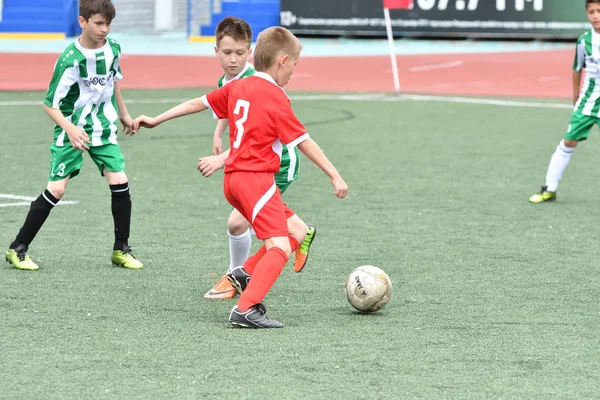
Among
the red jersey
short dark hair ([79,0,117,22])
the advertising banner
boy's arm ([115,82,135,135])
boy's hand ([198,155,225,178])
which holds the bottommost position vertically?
the advertising banner

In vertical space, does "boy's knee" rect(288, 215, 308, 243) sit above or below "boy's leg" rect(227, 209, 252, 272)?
above

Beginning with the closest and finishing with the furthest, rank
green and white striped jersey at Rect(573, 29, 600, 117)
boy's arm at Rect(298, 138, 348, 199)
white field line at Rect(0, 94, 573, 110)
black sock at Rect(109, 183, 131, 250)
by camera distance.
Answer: boy's arm at Rect(298, 138, 348, 199)
black sock at Rect(109, 183, 131, 250)
green and white striped jersey at Rect(573, 29, 600, 117)
white field line at Rect(0, 94, 573, 110)

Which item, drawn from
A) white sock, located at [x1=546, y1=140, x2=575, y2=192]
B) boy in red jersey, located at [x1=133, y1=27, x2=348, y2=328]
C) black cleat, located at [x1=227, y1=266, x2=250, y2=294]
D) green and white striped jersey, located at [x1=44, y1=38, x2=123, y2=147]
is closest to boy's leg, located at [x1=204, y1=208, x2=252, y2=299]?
black cleat, located at [x1=227, y1=266, x2=250, y2=294]

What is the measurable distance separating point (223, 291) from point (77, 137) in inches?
49.5

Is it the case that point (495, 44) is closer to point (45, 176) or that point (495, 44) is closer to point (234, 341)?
point (45, 176)

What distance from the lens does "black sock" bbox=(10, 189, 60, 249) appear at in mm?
7129

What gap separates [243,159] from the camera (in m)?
5.60

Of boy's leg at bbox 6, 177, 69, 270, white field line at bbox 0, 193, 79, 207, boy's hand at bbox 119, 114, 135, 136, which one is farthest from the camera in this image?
white field line at bbox 0, 193, 79, 207

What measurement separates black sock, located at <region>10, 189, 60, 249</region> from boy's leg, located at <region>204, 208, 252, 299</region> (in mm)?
1368

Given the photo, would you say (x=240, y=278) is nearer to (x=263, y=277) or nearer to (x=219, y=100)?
(x=263, y=277)

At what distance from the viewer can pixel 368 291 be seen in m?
5.90

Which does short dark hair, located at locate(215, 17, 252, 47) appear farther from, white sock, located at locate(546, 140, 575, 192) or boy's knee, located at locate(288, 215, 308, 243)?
white sock, located at locate(546, 140, 575, 192)

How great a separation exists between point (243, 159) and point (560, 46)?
27.5 meters

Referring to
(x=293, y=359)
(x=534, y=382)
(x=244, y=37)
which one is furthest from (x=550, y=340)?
→ (x=244, y=37)
